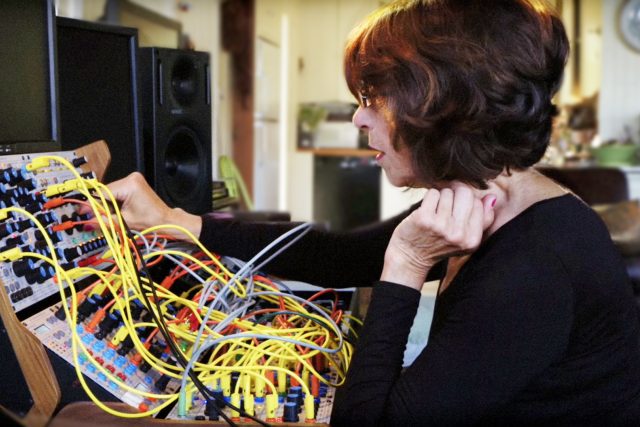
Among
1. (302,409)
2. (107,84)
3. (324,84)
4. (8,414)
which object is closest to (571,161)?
(324,84)

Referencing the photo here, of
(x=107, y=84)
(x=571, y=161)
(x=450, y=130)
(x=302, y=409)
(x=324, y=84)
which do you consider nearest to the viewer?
(x=302, y=409)

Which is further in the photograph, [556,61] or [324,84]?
[324,84]

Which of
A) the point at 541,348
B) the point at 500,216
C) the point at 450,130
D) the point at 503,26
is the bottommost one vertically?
the point at 541,348

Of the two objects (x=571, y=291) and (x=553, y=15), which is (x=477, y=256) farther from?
(x=553, y=15)

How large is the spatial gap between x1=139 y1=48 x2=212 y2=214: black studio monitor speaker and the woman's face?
1.68 feet

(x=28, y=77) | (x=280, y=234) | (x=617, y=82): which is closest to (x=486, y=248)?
(x=280, y=234)

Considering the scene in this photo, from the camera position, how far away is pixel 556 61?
2.98 feet

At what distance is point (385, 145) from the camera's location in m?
0.98

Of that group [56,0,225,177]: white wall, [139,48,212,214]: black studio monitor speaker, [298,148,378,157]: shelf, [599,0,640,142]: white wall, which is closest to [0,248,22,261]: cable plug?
[139,48,212,214]: black studio monitor speaker

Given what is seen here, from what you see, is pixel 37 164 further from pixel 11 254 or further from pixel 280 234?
pixel 280 234

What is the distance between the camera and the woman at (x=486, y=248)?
82 centimetres

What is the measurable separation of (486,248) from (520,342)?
0.45ft

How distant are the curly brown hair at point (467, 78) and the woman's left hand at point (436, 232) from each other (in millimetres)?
49

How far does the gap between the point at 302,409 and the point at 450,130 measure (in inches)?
14.4
